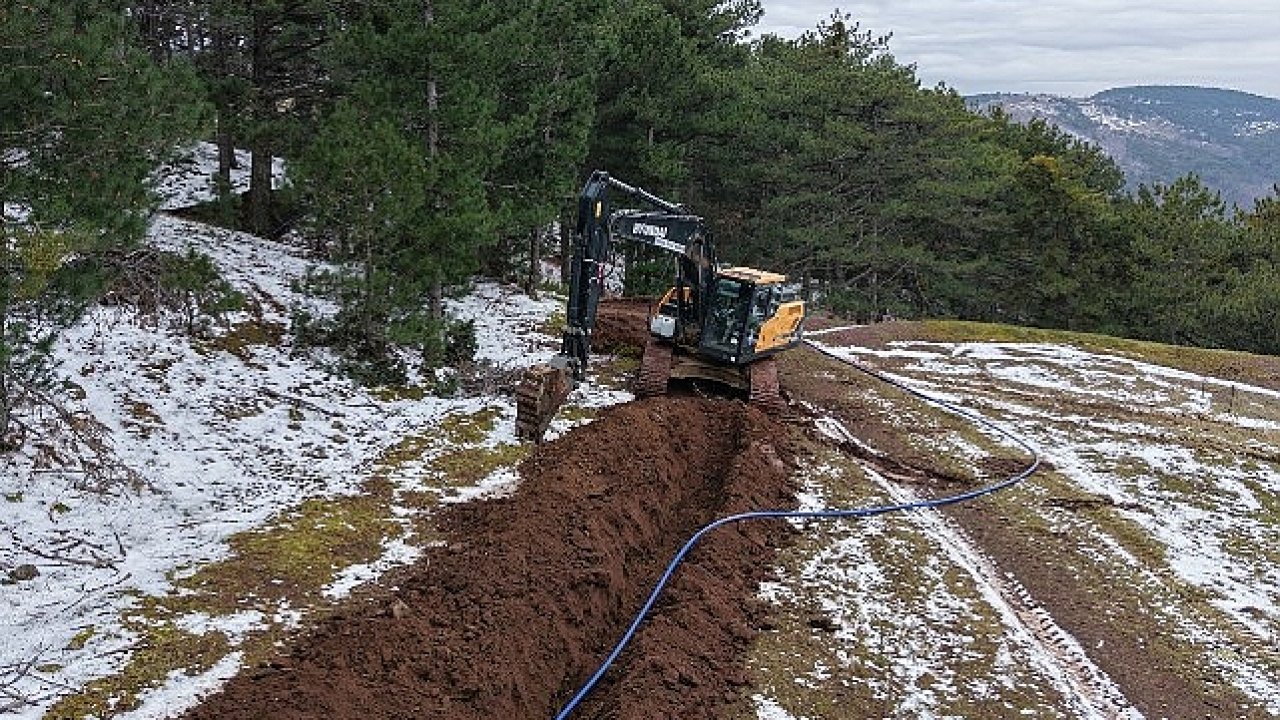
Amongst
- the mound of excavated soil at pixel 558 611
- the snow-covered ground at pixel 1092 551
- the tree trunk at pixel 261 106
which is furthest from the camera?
the tree trunk at pixel 261 106

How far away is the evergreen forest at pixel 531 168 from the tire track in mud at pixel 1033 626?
308 inches

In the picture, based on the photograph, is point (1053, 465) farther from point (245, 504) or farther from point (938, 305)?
point (938, 305)

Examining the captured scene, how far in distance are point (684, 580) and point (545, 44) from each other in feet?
46.0

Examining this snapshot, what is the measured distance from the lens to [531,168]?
20672mm

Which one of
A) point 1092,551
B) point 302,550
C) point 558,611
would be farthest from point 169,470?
point 1092,551

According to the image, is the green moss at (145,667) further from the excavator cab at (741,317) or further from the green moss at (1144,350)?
the green moss at (1144,350)

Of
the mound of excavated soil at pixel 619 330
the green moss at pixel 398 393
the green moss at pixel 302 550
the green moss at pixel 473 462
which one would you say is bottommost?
the green moss at pixel 302 550

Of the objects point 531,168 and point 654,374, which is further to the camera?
point 531,168

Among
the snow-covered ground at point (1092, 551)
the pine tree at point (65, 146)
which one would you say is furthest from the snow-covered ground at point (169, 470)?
the snow-covered ground at point (1092, 551)

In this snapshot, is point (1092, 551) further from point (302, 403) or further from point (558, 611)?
point (302, 403)

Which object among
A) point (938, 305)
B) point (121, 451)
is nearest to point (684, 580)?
point (121, 451)

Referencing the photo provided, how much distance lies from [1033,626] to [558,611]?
5203 mm

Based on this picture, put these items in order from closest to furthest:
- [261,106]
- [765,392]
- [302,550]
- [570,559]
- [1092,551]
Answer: [302,550] < [570,559] < [1092,551] < [765,392] < [261,106]

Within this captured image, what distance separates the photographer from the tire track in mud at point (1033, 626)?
9109mm
